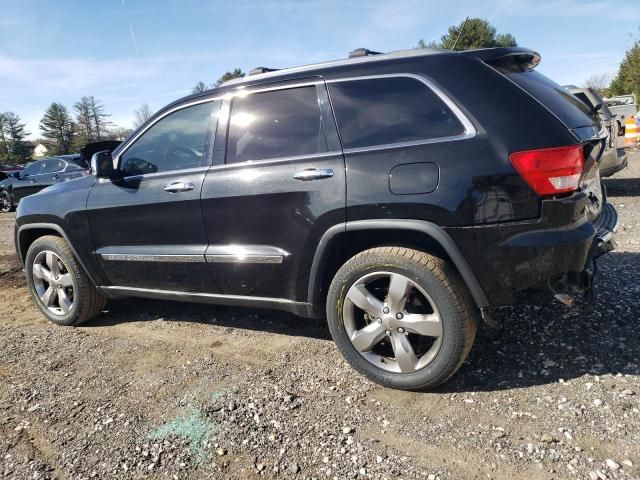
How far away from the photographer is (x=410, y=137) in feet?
8.73

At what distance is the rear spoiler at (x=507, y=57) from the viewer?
2.65 m

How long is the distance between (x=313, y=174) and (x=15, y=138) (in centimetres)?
8072

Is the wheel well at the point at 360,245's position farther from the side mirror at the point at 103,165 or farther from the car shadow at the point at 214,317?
the side mirror at the point at 103,165

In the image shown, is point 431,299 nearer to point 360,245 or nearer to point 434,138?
point 360,245

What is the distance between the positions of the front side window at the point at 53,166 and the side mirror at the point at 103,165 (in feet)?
31.0

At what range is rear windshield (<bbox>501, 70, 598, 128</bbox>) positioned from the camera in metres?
2.55

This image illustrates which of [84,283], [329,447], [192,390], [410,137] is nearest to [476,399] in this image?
[329,447]

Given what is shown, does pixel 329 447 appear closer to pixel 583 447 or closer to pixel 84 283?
pixel 583 447

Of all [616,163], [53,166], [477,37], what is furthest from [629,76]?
[53,166]

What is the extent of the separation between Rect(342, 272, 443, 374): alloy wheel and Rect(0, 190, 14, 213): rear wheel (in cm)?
1464

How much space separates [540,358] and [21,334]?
413 centimetres

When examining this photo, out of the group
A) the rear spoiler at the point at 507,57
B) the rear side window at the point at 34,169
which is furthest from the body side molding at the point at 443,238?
the rear side window at the point at 34,169

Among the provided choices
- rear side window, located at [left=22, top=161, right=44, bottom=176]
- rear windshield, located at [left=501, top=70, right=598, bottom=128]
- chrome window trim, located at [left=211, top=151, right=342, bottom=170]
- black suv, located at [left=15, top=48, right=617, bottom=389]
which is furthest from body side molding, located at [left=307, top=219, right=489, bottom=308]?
rear side window, located at [left=22, top=161, right=44, bottom=176]

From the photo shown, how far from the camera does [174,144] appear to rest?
3.58 metres
